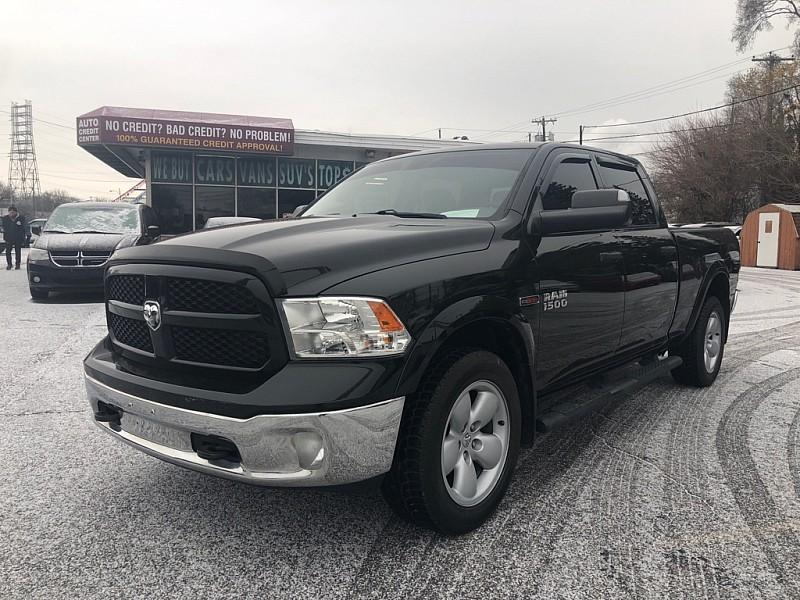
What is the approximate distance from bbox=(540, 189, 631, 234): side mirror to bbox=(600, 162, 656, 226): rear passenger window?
3.22 ft

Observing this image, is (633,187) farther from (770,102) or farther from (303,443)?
(770,102)

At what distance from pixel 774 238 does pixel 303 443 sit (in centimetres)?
2496

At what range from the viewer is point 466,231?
2.85 m

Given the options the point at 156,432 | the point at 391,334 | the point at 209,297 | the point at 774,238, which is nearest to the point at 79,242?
the point at 156,432

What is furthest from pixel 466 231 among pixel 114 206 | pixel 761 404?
pixel 114 206

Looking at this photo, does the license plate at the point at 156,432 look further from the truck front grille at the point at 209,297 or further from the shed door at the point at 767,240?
the shed door at the point at 767,240

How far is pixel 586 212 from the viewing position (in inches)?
123

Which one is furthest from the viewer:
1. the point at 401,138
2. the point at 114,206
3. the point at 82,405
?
the point at 401,138

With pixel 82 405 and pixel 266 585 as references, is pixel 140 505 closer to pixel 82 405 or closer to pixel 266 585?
pixel 266 585

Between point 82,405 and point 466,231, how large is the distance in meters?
3.47

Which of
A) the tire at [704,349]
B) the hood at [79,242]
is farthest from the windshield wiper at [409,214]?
the hood at [79,242]

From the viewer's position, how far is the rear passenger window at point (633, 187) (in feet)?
13.8

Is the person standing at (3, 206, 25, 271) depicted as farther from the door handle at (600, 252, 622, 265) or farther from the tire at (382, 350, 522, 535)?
the tire at (382, 350, 522, 535)

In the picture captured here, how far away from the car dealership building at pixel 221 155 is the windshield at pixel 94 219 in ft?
26.3
